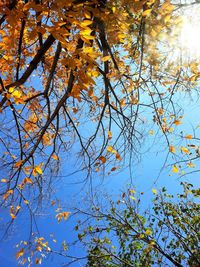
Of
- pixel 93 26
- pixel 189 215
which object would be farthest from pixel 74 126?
pixel 189 215

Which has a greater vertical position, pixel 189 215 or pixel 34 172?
pixel 189 215

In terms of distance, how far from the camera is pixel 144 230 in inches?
363

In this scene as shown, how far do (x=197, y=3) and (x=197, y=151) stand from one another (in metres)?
2.85

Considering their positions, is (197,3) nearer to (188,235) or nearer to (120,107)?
(120,107)

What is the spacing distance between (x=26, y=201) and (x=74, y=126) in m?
1.56

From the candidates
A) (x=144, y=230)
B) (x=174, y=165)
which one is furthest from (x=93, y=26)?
(x=144, y=230)

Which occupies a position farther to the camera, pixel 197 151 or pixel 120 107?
pixel 197 151

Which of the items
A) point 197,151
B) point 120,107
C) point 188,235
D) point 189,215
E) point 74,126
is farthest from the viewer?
point 189,215

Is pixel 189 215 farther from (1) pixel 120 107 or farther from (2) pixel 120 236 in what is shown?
(1) pixel 120 107

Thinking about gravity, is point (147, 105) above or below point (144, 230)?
below

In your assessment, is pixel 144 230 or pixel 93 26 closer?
pixel 93 26

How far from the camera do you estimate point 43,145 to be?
18.5 ft

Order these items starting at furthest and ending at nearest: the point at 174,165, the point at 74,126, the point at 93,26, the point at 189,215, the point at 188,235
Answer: the point at 189,215 < the point at 188,235 < the point at 74,126 < the point at 174,165 < the point at 93,26

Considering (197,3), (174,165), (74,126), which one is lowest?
(174,165)
